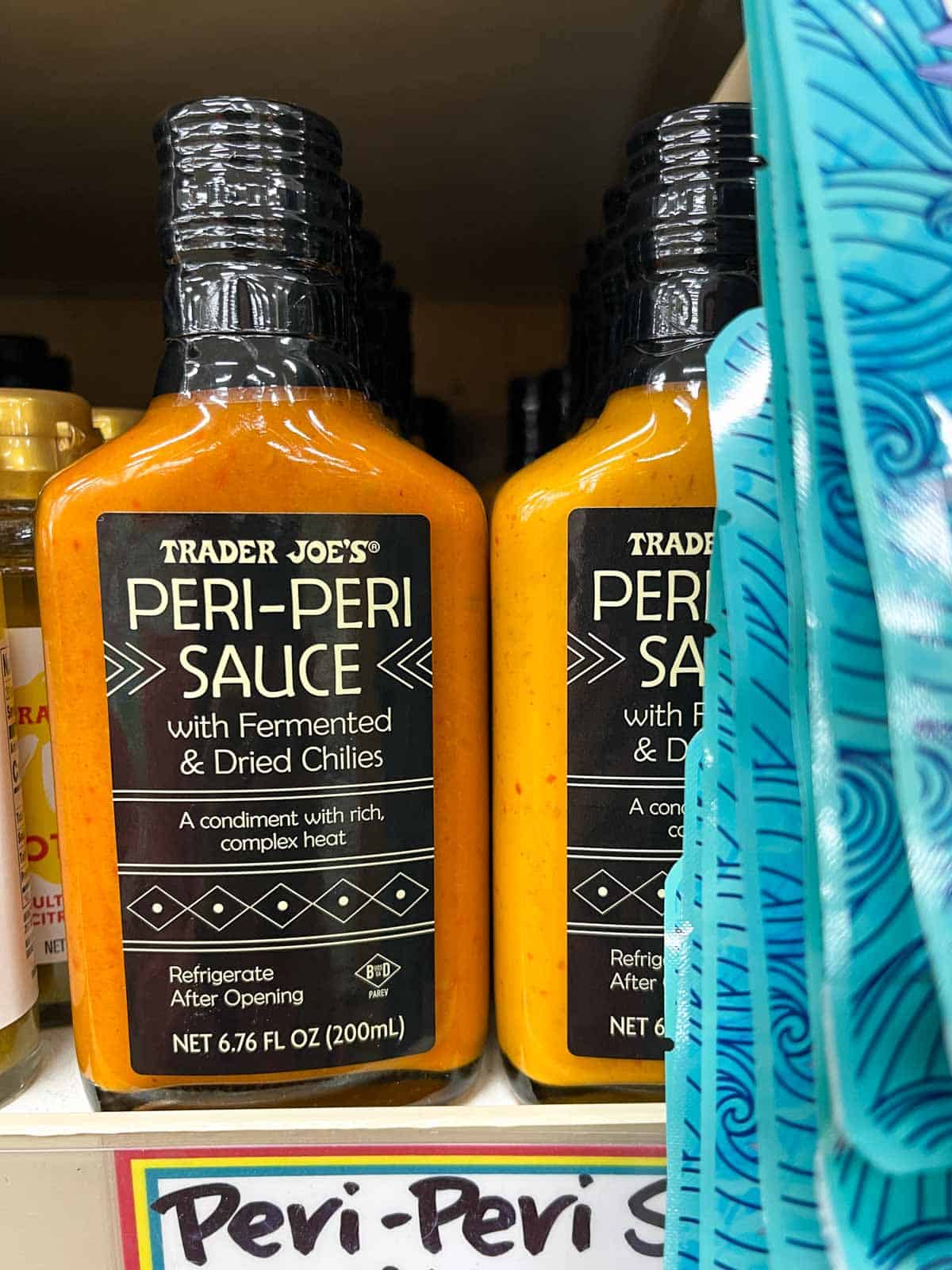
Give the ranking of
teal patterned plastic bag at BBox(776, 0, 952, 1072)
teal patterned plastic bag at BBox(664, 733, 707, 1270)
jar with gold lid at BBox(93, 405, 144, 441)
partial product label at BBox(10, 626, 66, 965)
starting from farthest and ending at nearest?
1. jar with gold lid at BBox(93, 405, 144, 441)
2. partial product label at BBox(10, 626, 66, 965)
3. teal patterned plastic bag at BBox(664, 733, 707, 1270)
4. teal patterned plastic bag at BBox(776, 0, 952, 1072)

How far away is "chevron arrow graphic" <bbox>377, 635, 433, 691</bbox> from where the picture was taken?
378mm

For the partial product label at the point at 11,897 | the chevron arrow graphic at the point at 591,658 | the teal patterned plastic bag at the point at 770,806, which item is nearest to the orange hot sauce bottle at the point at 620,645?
the chevron arrow graphic at the point at 591,658

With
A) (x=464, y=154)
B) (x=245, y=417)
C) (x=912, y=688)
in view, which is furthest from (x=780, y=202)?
(x=464, y=154)

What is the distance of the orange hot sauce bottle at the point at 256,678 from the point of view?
0.36 metres

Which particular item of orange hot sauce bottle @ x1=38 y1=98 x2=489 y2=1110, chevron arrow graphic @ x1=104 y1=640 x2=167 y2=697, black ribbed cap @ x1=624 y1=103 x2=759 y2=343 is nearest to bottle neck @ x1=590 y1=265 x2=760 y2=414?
black ribbed cap @ x1=624 y1=103 x2=759 y2=343

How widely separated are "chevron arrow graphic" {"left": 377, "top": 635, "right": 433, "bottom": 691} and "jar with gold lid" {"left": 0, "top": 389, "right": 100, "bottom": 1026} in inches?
7.0

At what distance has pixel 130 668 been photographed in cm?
37

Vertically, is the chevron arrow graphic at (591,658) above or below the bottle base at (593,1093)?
above

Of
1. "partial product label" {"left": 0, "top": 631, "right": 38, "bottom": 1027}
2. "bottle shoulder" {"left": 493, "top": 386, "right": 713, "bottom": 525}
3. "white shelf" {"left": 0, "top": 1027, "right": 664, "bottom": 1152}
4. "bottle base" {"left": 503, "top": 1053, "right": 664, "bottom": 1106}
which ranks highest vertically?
"bottle shoulder" {"left": 493, "top": 386, "right": 713, "bottom": 525}

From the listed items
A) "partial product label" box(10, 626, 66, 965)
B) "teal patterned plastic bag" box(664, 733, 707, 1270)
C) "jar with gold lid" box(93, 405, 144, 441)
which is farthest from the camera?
"jar with gold lid" box(93, 405, 144, 441)

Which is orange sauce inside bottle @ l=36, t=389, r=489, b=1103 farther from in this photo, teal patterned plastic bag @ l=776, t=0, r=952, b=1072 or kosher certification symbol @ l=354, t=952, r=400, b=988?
teal patterned plastic bag @ l=776, t=0, r=952, b=1072

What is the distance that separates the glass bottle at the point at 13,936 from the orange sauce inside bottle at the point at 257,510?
0.07 ft

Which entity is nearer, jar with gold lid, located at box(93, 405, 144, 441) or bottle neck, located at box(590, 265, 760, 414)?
bottle neck, located at box(590, 265, 760, 414)

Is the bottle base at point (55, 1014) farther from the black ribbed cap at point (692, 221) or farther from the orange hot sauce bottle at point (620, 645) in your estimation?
the black ribbed cap at point (692, 221)
